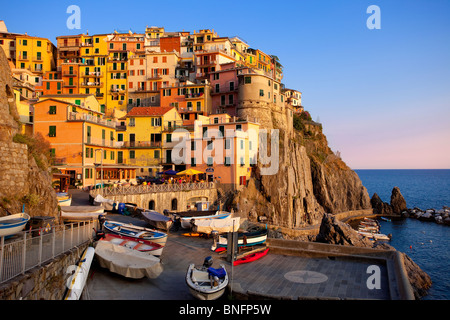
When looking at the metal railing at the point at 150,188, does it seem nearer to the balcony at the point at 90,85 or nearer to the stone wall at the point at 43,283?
the stone wall at the point at 43,283

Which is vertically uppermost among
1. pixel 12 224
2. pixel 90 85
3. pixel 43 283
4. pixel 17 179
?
pixel 90 85

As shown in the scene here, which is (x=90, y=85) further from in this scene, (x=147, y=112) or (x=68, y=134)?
(x=68, y=134)

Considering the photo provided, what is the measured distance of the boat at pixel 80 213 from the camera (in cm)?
2092

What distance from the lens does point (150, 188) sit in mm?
34031

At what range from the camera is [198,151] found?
148ft

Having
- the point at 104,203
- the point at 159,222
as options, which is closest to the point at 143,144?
the point at 104,203

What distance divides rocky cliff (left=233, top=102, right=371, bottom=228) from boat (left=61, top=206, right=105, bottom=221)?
21.6m

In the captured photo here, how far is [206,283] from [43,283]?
17.1 feet

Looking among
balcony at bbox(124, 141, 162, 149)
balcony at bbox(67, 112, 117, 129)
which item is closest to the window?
balcony at bbox(67, 112, 117, 129)

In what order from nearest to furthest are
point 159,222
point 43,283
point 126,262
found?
1. point 43,283
2. point 126,262
3. point 159,222

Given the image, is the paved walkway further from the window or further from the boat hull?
the window

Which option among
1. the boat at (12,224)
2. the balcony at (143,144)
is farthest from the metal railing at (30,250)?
the balcony at (143,144)

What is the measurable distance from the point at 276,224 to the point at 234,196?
724 cm
